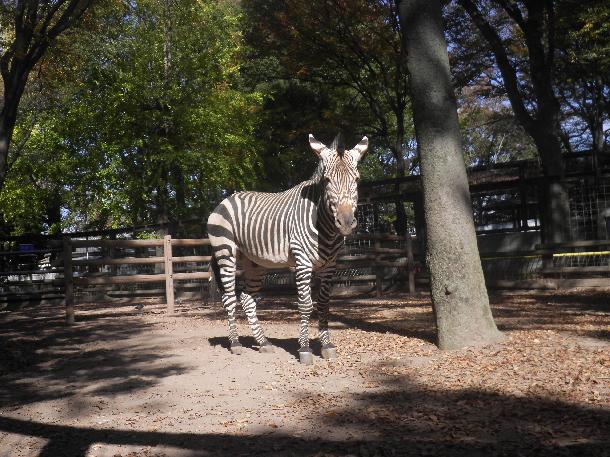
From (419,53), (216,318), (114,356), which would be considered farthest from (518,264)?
(114,356)

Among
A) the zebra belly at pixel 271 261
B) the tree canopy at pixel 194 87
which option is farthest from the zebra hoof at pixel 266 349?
the tree canopy at pixel 194 87

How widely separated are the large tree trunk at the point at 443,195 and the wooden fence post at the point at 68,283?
23.9 ft

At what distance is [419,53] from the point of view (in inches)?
319

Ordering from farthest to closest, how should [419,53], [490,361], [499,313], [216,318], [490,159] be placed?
[490,159] → [216,318] → [499,313] → [419,53] → [490,361]

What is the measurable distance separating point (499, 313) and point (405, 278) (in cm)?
649

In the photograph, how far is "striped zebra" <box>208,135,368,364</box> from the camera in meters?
7.12

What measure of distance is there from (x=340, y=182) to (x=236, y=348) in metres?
2.75

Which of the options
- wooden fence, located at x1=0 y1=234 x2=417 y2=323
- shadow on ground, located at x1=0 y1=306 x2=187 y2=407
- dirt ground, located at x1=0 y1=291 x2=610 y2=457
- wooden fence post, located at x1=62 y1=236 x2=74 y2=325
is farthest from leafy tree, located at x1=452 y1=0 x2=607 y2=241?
wooden fence post, located at x1=62 y1=236 x2=74 y2=325

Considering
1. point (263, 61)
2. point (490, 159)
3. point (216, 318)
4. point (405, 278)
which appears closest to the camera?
point (216, 318)

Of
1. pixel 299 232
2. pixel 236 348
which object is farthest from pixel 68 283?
pixel 299 232

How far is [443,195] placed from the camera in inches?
304

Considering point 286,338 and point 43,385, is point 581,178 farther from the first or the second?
point 43,385

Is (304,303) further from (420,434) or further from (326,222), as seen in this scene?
(420,434)

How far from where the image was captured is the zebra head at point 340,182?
686 cm
